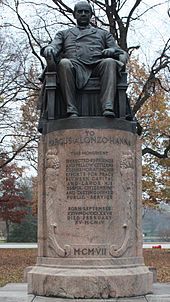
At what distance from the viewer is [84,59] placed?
9.97 metres

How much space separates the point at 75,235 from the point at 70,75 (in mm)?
2459

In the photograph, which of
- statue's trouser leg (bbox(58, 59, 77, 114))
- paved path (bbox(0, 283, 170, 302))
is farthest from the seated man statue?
paved path (bbox(0, 283, 170, 302))

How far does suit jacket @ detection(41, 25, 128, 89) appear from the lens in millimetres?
9820

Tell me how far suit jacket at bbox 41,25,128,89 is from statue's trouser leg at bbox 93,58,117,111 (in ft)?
0.69

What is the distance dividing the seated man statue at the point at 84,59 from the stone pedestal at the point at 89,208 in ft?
1.32

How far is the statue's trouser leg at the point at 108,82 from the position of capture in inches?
373

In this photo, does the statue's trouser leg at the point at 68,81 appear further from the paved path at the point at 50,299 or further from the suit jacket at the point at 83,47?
the paved path at the point at 50,299

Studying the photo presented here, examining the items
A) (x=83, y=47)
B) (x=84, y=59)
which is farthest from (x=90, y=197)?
(x=83, y=47)

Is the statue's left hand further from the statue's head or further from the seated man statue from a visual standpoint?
the statue's head

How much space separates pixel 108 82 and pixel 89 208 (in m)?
1.96

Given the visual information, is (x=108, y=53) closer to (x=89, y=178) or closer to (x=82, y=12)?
(x=82, y=12)

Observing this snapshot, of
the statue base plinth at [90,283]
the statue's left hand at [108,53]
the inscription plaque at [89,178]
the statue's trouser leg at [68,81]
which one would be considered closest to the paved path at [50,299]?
the statue base plinth at [90,283]

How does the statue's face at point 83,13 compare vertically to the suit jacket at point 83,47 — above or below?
above

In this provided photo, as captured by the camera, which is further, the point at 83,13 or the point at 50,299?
the point at 83,13
